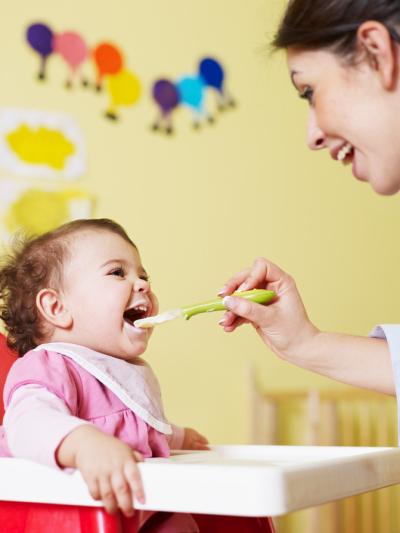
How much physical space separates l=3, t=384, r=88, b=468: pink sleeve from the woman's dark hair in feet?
1.45

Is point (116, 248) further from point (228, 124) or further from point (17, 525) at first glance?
point (228, 124)

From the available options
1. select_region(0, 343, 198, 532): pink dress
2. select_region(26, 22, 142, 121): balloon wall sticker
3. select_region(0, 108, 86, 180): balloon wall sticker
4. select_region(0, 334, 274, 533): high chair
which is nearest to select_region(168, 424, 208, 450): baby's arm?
select_region(0, 343, 198, 532): pink dress

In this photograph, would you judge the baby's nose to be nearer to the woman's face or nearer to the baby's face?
the baby's face

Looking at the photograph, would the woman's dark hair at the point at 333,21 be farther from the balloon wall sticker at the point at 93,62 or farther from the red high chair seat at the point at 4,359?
the balloon wall sticker at the point at 93,62

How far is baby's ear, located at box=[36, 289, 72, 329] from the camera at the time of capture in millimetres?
967

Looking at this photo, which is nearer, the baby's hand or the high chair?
the high chair

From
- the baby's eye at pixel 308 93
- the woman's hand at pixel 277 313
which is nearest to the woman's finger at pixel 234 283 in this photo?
the woman's hand at pixel 277 313

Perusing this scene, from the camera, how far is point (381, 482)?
78cm

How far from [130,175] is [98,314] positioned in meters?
1.14

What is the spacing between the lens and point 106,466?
2.22ft

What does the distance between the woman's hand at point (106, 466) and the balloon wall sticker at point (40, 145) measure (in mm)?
1283

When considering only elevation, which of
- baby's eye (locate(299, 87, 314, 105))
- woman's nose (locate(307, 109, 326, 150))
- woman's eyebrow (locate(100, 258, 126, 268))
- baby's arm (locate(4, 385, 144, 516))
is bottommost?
baby's arm (locate(4, 385, 144, 516))

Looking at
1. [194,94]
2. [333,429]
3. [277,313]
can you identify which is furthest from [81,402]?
[194,94]

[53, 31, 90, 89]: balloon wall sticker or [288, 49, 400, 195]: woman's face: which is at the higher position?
[53, 31, 90, 89]: balloon wall sticker
